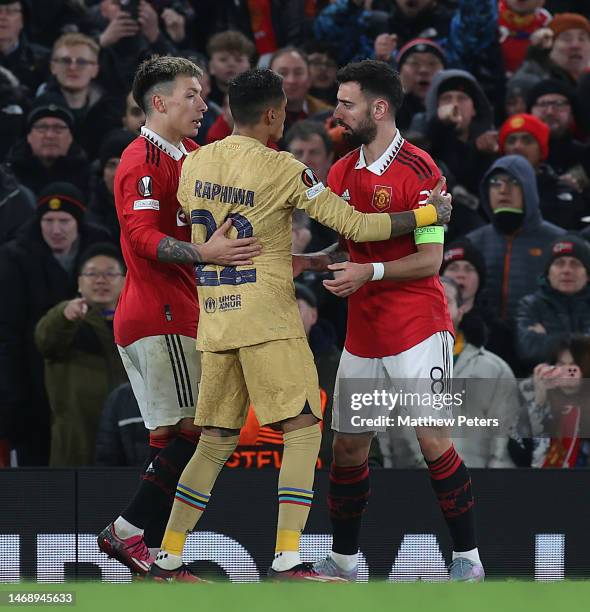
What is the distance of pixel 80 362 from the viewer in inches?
336

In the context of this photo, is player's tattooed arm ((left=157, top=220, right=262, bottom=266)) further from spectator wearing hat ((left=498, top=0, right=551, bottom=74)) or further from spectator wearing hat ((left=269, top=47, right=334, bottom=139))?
spectator wearing hat ((left=498, top=0, right=551, bottom=74))

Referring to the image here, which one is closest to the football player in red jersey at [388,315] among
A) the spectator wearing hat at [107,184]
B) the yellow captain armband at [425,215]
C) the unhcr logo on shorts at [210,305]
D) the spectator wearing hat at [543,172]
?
Result: the yellow captain armband at [425,215]

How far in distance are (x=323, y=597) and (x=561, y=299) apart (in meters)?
3.95

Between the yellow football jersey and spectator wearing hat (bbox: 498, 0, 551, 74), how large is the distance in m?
6.19

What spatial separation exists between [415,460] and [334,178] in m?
2.01

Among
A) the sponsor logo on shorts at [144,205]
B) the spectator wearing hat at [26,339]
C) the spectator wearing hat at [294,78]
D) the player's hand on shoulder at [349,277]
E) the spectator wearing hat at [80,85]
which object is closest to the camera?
the player's hand on shoulder at [349,277]

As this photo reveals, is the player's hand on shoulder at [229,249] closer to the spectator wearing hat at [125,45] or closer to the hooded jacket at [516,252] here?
the hooded jacket at [516,252]

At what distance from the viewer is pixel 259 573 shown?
7.21 metres

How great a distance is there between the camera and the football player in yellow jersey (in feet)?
19.6

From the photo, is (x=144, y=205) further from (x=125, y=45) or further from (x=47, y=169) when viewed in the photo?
(x=125, y=45)

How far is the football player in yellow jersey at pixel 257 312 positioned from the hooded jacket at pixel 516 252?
3.20m

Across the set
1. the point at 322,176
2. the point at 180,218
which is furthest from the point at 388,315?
the point at 322,176

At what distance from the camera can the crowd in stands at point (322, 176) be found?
8.27 metres

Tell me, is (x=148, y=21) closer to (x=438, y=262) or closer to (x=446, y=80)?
(x=446, y=80)
